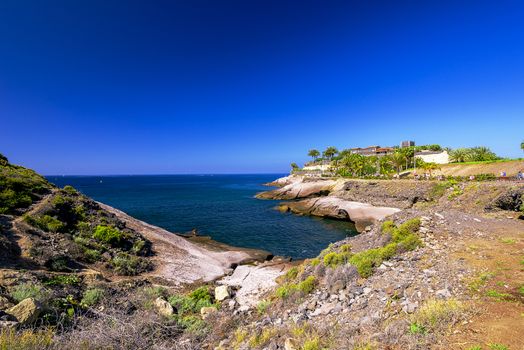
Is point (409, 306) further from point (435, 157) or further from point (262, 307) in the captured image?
point (435, 157)

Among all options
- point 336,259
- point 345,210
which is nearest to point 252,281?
point 336,259

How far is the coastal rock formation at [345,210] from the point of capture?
129ft

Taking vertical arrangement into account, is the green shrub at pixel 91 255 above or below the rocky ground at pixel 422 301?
below

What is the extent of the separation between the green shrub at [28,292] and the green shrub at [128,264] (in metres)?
6.80

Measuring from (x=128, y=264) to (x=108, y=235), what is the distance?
473 centimetres

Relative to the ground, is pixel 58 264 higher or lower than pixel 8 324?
lower

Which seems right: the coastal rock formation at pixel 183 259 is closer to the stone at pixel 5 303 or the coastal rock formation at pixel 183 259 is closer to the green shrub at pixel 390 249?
the stone at pixel 5 303

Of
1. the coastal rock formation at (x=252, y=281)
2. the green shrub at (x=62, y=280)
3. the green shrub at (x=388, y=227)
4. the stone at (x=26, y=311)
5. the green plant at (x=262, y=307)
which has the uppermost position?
the green shrub at (x=388, y=227)

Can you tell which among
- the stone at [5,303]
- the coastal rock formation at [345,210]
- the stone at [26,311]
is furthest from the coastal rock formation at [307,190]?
the stone at [5,303]

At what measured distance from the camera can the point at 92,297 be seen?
10898 mm

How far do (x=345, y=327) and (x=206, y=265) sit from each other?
16028mm

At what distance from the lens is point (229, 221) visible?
4384 centimetres

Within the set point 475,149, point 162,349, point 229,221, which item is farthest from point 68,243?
point 475,149

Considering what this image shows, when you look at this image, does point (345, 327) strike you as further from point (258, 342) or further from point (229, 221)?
point (229, 221)
